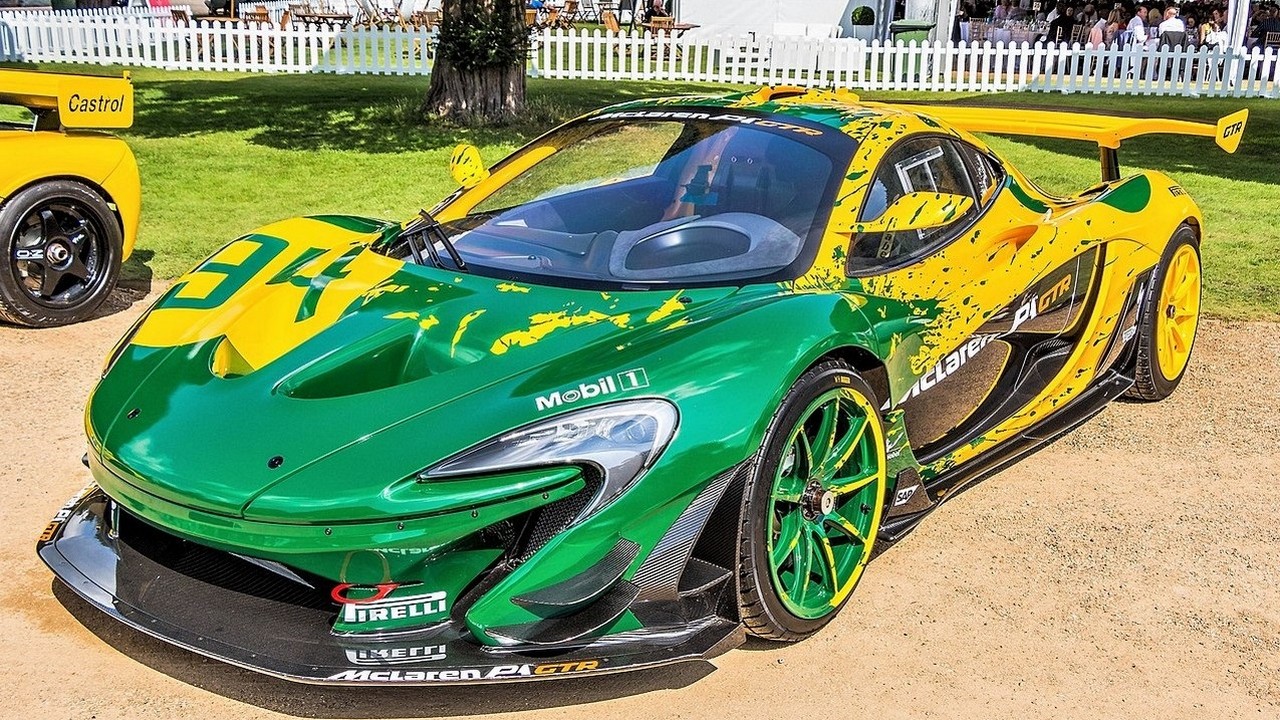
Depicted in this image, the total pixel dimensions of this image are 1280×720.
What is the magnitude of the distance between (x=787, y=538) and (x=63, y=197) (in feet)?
14.8

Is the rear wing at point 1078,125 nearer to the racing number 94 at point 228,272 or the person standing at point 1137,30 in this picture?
the racing number 94 at point 228,272

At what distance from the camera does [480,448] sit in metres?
2.93

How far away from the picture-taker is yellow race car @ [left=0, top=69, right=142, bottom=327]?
6.02 m

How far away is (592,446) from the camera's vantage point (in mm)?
2941

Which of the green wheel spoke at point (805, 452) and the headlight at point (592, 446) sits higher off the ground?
the headlight at point (592, 446)

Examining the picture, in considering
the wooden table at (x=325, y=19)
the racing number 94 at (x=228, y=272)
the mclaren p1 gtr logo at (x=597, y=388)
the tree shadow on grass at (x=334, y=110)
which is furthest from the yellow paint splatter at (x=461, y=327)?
the wooden table at (x=325, y=19)

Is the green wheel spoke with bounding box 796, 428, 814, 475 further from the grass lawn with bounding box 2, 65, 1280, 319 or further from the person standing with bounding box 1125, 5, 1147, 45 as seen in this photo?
the person standing with bounding box 1125, 5, 1147, 45

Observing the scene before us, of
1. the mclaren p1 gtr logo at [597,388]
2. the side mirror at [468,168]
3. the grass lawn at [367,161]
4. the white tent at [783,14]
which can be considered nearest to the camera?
the mclaren p1 gtr logo at [597,388]

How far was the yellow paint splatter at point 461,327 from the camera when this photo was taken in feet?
11.0

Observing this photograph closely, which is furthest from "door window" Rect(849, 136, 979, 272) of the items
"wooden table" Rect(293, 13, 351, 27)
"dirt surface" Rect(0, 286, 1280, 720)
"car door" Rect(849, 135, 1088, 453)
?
"wooden table" Rect(293, 13, 351, 27)

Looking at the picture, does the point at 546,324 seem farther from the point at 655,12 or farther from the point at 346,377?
the point at 655,12

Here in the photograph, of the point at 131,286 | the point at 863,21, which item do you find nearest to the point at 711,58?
the point at 863,21

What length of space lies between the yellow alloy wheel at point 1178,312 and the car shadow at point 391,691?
3.07 m

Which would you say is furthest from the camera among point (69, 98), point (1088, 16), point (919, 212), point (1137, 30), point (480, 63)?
point (1088, 16)
